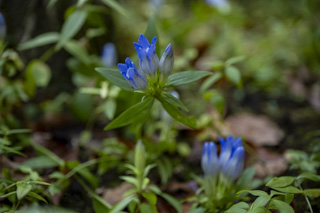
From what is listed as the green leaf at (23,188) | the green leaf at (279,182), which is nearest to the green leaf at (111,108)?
the green leaf at (23,188)

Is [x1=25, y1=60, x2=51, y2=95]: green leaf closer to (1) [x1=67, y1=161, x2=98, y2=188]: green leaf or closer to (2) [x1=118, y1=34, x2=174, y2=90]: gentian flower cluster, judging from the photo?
(1) [x1=67, y1=161, x2=98, y2=188]: green leaf

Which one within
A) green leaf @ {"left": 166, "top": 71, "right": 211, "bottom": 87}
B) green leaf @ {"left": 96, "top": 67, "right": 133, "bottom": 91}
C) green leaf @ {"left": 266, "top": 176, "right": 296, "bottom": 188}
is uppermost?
green leaf @ {"left": 166, "top": 71, "right": 211, "bottom": 87}

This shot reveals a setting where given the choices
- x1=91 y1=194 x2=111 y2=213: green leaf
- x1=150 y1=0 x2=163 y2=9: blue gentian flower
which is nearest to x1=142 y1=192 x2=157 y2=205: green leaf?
x1=91 y1=194 x2=111 y2=213: green leaf

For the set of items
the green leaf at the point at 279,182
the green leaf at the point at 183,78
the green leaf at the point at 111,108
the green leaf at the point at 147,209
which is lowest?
the green leaf at the point at 147,209

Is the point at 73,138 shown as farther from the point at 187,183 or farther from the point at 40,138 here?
the point at 187,183

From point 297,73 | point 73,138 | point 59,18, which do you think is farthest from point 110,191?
point 297,73

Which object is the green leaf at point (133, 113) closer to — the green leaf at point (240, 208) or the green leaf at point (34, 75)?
the green leaf at point (240, 208)
